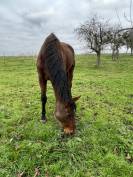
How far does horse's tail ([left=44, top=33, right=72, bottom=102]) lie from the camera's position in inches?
233

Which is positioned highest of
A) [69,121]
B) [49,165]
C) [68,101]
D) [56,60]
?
[56,60]

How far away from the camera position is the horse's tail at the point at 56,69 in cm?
591

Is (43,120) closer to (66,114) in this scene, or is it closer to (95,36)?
(66,114)

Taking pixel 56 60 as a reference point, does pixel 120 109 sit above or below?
below

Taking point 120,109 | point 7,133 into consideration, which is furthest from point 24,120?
point 120,109

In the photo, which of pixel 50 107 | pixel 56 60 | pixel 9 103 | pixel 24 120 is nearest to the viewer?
pixel 56 60

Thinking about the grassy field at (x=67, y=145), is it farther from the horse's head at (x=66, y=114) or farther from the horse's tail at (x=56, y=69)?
the horse's tail at (x=56, y=69)

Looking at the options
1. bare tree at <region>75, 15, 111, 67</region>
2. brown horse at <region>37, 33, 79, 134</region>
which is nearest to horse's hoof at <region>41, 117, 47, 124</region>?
brown horse at <region>37, 33, 79, 134</region>

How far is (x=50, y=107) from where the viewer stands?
885 cm

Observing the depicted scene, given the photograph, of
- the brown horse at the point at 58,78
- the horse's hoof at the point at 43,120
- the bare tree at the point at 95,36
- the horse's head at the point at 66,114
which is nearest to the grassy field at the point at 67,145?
the horse's hoof at the point at 43,120

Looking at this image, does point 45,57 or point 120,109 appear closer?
point 45,57

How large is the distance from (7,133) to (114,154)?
105 inches

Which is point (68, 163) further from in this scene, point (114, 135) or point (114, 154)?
point (114, 135)

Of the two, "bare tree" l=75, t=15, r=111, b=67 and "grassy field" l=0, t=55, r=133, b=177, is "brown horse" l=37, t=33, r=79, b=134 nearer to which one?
"grassy field" l=0, t=55, r=133, b=177
